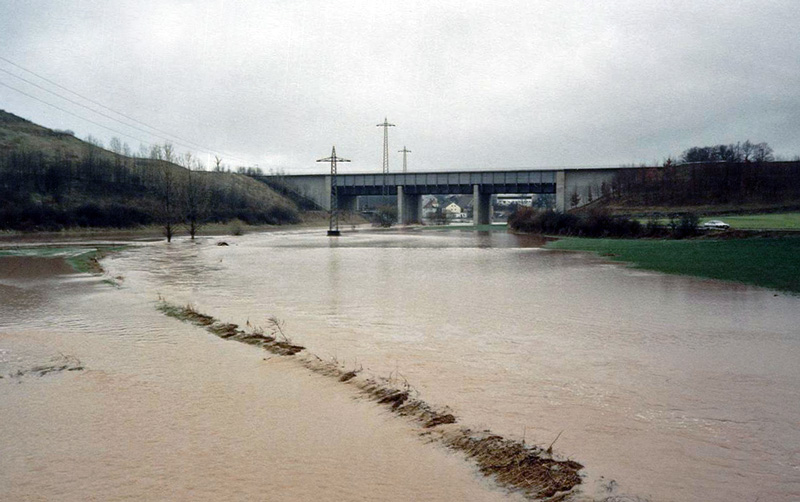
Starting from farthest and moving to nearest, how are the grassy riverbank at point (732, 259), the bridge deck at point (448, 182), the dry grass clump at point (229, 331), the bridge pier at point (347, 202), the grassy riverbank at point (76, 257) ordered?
the bridge pier at point (347, 202) → the bridge deck at point (448, 182) → the grassy riverbank at point (76, 257) → the grassy riverbank at point (732, 259) → the dry grass clump at point (229, 331)

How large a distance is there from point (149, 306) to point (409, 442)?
12931 mm

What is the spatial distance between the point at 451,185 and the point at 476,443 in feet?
406

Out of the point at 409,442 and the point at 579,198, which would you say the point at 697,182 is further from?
the point at 409,442

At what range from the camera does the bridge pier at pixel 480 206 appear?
129m

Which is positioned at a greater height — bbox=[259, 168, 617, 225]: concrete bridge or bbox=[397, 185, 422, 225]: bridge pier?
bbox=[259, 168, 617, 225]: concrete bridge

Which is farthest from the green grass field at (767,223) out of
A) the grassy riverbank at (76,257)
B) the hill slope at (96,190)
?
the hill slope at (96,190)

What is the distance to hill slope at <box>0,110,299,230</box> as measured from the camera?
3066 inches

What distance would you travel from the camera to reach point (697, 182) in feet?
330

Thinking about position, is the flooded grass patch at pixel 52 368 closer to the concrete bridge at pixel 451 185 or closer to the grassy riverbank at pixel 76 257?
the grassy riverbank at pixel 76 257

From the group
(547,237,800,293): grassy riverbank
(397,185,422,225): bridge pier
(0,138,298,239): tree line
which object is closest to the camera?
(547,237,800,293): grassy riverbank

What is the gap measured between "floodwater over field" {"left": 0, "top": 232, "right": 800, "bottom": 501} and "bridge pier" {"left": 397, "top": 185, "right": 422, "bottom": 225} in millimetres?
116738

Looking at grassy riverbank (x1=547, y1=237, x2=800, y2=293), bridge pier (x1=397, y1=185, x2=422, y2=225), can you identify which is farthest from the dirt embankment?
bridge pier (x1=397, y1=185, x2=422, y2=225)

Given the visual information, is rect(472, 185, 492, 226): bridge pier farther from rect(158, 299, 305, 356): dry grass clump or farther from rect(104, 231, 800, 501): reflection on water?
rect(158, 299, 305, 356): dry grass clump

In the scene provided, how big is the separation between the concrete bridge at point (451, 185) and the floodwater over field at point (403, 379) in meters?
95.1
